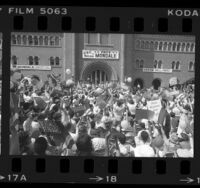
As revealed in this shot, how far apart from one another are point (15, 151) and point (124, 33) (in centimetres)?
400

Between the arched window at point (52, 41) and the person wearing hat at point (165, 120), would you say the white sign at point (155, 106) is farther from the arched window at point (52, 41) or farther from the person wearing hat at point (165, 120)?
the arched window at point (52, 41)

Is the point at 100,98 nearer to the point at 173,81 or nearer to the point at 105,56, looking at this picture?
the point at 105,56

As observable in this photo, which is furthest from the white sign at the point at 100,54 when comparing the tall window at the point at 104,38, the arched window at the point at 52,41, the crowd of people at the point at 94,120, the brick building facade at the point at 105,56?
the arched window at the point at 52,41

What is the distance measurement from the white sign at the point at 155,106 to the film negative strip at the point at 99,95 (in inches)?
1.1

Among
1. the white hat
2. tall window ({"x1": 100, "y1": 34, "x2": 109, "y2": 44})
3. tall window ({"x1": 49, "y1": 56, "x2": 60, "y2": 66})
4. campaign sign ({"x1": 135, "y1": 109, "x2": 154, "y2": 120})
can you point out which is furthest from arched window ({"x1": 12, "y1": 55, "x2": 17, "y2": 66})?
campaign sign ({"x1": 135, "y1": 109, "x2": 154, "y2": 120})

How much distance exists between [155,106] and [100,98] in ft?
4.61

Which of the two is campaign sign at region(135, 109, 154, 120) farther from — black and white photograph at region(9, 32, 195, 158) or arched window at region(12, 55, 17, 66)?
arched window at region(12, 55, 17, 66)

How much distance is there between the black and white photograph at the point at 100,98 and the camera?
76.4ft

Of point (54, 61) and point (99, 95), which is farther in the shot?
point (99, 95)

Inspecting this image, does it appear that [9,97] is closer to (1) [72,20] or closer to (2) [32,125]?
(2) [32,125]

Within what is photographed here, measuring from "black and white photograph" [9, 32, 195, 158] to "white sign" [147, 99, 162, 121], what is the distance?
25 millimetres

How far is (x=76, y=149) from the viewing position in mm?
23406

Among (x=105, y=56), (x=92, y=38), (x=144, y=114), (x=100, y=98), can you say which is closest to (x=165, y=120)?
(x=144, y=114)

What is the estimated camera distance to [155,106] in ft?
77.4
